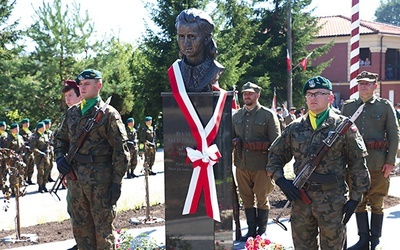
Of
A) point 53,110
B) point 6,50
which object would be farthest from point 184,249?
point 6,50

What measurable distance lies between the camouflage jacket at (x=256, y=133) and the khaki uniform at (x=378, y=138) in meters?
1.11

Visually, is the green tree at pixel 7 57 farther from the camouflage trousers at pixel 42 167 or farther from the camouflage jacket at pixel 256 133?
the camouflage jacket at pixel 256 133

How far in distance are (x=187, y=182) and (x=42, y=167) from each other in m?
9.74

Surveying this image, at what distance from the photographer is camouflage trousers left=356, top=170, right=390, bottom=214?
669cm

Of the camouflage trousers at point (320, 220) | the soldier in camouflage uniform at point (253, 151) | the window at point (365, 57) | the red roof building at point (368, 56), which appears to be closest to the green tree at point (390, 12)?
the red roof building at point (368, 56)

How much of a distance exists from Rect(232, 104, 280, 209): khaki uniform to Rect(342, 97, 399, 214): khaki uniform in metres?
1.15

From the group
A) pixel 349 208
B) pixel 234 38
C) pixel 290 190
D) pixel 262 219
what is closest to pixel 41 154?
pixel 262 219

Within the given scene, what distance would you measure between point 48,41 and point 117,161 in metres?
18.9

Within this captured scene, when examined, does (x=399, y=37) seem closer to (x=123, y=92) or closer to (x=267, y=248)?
(x=123, y=92)

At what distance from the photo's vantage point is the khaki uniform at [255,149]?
284 inches

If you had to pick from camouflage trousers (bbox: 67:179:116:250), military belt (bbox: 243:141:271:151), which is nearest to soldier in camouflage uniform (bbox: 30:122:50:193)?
military belt (bbox: 243:141:271:151)

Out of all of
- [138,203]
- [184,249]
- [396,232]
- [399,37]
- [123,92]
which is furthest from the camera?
[399,37]

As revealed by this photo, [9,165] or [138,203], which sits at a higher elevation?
[9,165]

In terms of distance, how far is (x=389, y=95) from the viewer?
1781 inches
